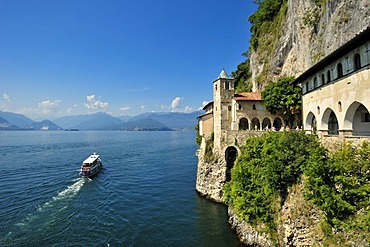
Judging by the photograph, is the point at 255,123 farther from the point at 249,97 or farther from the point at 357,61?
the point at 357,61

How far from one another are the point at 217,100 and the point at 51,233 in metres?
27.2

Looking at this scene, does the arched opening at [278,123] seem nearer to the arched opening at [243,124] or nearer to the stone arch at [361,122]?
the arched opening at [243,124]

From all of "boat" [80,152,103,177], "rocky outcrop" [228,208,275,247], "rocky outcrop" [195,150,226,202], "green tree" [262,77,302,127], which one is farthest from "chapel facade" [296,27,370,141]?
"boat" [80,152,103,177]

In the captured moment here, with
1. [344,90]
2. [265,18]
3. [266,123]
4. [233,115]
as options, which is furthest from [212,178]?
[265,18]

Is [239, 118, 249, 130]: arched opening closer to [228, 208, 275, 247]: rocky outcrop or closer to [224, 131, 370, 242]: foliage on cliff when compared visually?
[224, 131, 370, 242]: foliage on cliff

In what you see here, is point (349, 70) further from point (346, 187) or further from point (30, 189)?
point (30, 189)

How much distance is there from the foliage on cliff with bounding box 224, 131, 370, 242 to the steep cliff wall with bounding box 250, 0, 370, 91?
479 inches

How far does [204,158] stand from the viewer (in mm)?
34625

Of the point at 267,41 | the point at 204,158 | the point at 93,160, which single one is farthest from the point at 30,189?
the point at 267,41

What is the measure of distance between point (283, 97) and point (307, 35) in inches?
376

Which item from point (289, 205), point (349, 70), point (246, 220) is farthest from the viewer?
point (246, 220)

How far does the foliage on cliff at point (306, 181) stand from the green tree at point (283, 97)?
9.03 meters

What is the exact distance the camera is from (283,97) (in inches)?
1307

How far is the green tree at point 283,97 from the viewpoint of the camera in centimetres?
3312
